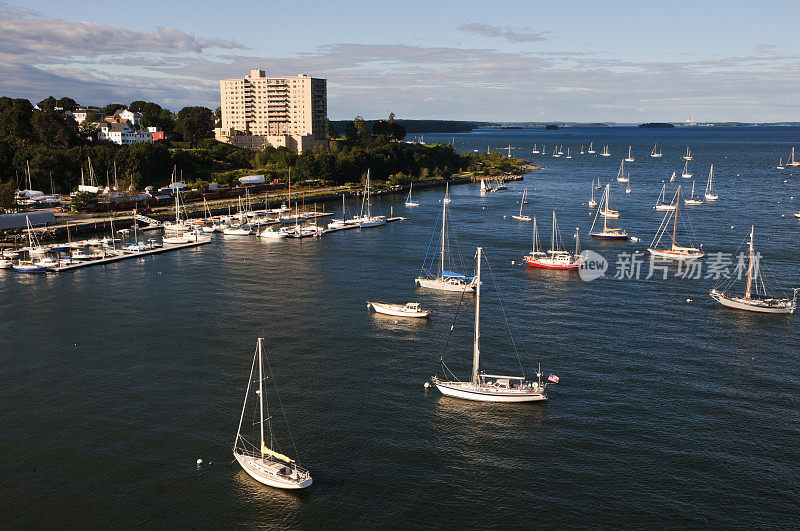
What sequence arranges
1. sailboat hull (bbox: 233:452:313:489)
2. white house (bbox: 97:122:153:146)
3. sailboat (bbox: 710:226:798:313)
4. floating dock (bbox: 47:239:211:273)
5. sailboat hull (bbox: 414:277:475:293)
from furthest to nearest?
white house (bbox: 97:122:153:146), floating dock (bbox: 47:239:211:273), sailboat hull (bbox: 414:277:475:293), sailboat (bbox: 710:226:798:313), sailboat hull (bbox: 233:452:313:489)

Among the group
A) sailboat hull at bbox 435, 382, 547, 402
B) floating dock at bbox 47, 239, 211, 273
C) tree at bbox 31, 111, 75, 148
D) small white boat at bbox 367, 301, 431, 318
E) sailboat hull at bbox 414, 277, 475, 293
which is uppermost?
tree at bbox 31, 111, 75, 148

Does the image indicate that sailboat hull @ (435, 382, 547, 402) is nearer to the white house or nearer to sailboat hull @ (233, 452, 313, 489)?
sailboat hull @ (233, 452, 313, 489)

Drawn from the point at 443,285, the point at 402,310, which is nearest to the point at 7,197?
the point at 443,285

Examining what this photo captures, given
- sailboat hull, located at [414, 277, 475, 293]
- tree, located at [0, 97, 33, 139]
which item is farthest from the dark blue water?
tree, located at [0, 97, 33, 139]

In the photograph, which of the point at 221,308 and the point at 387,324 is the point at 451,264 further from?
the point at 221,308

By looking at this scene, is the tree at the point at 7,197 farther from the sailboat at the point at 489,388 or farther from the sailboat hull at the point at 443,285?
the sailboat at the point at 489,388

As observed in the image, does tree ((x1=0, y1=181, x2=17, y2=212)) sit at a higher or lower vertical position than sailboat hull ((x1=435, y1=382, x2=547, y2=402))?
higher

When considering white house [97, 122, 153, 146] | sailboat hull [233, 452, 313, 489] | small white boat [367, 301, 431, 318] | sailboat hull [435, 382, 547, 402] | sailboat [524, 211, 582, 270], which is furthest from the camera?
white house [97, 122, 153, 146]
